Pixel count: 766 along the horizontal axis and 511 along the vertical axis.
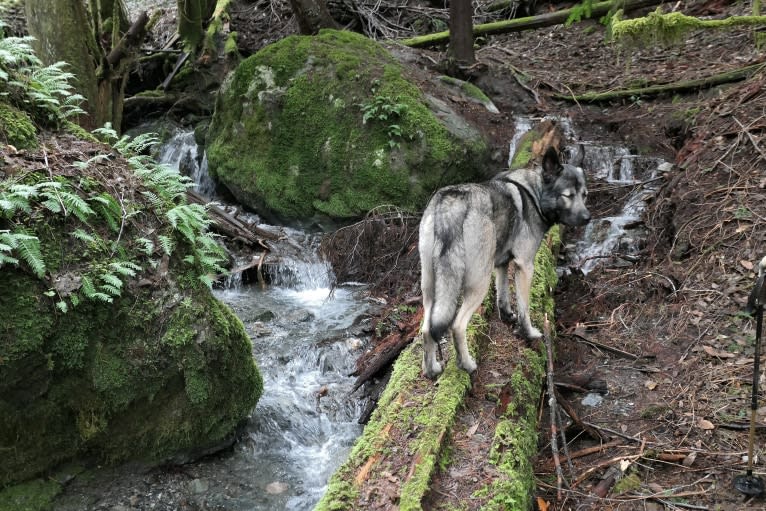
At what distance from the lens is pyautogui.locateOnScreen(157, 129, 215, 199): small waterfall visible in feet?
43.1

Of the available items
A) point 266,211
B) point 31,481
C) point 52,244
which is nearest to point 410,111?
point 266,211

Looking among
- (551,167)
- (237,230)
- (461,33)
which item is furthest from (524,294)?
(461,33)

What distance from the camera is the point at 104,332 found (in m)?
4.81

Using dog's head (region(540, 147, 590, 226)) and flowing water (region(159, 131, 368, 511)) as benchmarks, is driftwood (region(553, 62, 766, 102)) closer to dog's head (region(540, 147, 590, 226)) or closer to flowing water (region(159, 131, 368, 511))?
dog's head (region(540, 147, 590, 226))

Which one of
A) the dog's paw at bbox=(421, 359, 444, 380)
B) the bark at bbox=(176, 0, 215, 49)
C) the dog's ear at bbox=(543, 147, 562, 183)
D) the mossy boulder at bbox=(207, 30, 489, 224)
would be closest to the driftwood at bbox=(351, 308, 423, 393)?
the dog's paw at bbox=(421, 359, 444, 380)

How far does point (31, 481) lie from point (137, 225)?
2396 millimetres

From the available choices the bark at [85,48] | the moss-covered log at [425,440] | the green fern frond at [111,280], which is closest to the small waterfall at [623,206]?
the moss-covered log at [425,440]

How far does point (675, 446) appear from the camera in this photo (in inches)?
167

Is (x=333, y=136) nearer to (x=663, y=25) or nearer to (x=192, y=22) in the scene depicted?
(x=663, y=25)

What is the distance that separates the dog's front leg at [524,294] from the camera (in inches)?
200

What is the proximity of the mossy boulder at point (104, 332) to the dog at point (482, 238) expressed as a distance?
2245 mm

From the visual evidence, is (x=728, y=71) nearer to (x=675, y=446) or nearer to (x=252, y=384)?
(x=675, y=446)

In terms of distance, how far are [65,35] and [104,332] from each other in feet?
22.4

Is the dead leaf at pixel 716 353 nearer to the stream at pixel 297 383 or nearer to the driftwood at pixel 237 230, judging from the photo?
the stream at pixel 297 383
